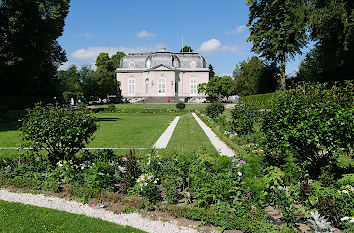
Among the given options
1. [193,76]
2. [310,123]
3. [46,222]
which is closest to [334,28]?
[310,123]

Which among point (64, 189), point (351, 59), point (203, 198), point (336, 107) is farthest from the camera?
point (351, 59)

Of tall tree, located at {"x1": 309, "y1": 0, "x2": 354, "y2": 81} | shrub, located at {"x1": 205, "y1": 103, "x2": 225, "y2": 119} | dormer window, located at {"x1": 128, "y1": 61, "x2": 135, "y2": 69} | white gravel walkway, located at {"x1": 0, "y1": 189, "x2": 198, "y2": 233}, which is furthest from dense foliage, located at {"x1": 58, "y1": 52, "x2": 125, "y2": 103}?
white gravel walkway, located at {"x1": 0, "y1": 189, "x2": 198, "y2": 233}

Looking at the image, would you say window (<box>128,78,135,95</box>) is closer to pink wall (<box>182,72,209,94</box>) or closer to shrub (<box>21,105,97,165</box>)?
pink wall (<box>182,72,209,94</box>)

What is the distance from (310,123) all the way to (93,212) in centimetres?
372

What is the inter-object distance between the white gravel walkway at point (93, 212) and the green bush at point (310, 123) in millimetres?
2315

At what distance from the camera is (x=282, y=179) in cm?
443

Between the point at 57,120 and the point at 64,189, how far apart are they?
4.43 feet

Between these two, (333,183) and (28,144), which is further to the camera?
(28,144)

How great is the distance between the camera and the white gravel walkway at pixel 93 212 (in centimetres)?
346

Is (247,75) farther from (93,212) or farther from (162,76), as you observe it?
(93,212)

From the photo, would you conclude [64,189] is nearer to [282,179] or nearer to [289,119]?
[282,179]

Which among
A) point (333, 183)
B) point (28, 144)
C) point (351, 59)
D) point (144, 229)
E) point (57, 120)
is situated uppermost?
point (351, 59)

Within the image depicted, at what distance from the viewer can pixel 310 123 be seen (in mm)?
4191

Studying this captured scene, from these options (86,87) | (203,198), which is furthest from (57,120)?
(86,87)
